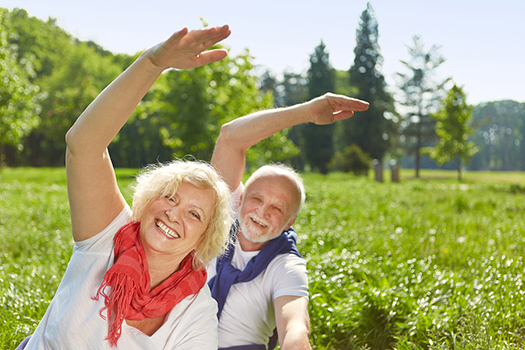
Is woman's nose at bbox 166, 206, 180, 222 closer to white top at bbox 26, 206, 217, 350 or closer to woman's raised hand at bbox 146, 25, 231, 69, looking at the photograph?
white top at bbox 26, 206, 217, 350

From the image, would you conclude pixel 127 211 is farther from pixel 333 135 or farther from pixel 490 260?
pixel 333 135

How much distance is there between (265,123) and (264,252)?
869 mm

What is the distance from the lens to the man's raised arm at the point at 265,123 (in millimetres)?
2533

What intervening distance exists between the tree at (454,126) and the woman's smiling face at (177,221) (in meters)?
31.7

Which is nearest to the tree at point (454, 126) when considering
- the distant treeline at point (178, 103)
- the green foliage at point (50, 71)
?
the distant treeline at point (178, 103)

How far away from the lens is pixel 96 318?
6.02ft

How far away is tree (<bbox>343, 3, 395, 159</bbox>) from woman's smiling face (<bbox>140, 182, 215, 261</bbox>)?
43.5 meters

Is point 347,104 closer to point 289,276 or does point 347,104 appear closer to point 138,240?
point 289,276

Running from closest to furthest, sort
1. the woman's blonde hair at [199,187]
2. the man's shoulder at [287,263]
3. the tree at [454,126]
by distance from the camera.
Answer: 1. the woman's blonde hair at [199,187]
2. the man's shoulder at [287,263]
3. the tree at [454,126]

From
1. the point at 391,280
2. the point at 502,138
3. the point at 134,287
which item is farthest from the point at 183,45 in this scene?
the point at 502,138

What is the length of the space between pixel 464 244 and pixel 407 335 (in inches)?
112

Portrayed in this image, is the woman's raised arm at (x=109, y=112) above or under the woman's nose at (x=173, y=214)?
above

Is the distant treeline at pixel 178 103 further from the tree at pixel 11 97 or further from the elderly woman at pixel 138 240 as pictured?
the elderly woman at pixel 138 240

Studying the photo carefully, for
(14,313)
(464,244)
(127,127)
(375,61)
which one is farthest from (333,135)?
(14,313)
